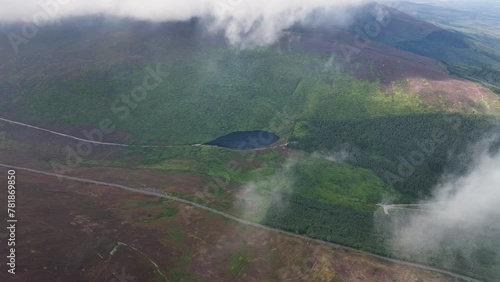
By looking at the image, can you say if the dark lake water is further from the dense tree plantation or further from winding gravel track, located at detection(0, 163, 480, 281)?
winding gravel track, located at detection(0, 163, 480, 281)

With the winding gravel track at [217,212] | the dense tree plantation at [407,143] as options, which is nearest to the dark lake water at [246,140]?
the dense tree plantation at [407,143]

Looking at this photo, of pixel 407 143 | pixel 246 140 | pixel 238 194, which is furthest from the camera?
pixel 246 140

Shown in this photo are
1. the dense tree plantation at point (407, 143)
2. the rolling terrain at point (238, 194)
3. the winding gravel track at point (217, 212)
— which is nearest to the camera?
the rolling terrain at point (238, 194)

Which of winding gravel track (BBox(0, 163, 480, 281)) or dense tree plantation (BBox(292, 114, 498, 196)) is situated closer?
winding gravel track (BBox(0, 163, 480, 281))

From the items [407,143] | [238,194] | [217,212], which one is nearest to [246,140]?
[238,194]

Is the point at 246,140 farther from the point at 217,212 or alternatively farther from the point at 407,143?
the point at 407,143

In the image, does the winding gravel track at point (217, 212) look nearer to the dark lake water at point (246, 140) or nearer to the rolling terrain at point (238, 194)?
the rolling terrain at point (238, 194)

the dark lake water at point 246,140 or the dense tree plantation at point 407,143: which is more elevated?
the dense tree plantation at point 407,143

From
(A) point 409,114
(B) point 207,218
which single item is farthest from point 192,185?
(A) point 409,114

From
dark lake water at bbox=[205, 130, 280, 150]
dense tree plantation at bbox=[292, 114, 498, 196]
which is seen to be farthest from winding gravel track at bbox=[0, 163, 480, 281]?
dark lake water at bbox=[205, 130, 280, 150]
